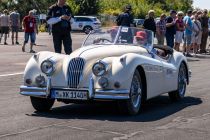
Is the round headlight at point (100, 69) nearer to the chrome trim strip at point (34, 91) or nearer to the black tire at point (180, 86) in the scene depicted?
the chrome trim strip at point (34, 91)

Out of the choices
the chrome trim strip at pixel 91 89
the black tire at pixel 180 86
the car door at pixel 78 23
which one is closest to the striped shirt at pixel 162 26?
the black tire at pixel 180 86

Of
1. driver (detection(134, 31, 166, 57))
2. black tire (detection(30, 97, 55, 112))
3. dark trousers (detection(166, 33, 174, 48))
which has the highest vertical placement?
driver (detection(134, 31, 166, 57))

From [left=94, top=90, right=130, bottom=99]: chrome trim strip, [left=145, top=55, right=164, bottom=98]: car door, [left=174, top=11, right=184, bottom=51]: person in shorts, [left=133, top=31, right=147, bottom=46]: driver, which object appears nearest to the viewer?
[left=94, top=90, right=130, bottom=99]: chrome trim strip

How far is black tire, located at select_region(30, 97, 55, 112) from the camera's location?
966 centimetres

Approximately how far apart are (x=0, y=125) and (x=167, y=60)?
13.1ft

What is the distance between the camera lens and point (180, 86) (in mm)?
11586

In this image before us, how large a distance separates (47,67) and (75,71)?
0.50 metres

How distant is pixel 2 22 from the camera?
1236 inches

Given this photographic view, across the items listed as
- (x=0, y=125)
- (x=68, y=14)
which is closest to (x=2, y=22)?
(x=68, y=14)

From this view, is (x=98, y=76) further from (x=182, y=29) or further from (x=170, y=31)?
(x=182, y=29)

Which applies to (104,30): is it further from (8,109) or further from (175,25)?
(175,25)

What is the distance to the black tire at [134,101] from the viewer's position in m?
9.15

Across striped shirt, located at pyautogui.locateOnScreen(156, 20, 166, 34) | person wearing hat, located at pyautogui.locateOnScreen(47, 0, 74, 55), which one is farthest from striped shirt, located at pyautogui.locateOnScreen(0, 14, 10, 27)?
person wearing hat, located at pyautogui.locateOnScreen(47, 0, 74, 55)

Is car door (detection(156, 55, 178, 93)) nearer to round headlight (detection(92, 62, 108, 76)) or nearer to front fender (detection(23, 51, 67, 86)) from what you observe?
round headlight (detection(92, 62, 108, 76))
